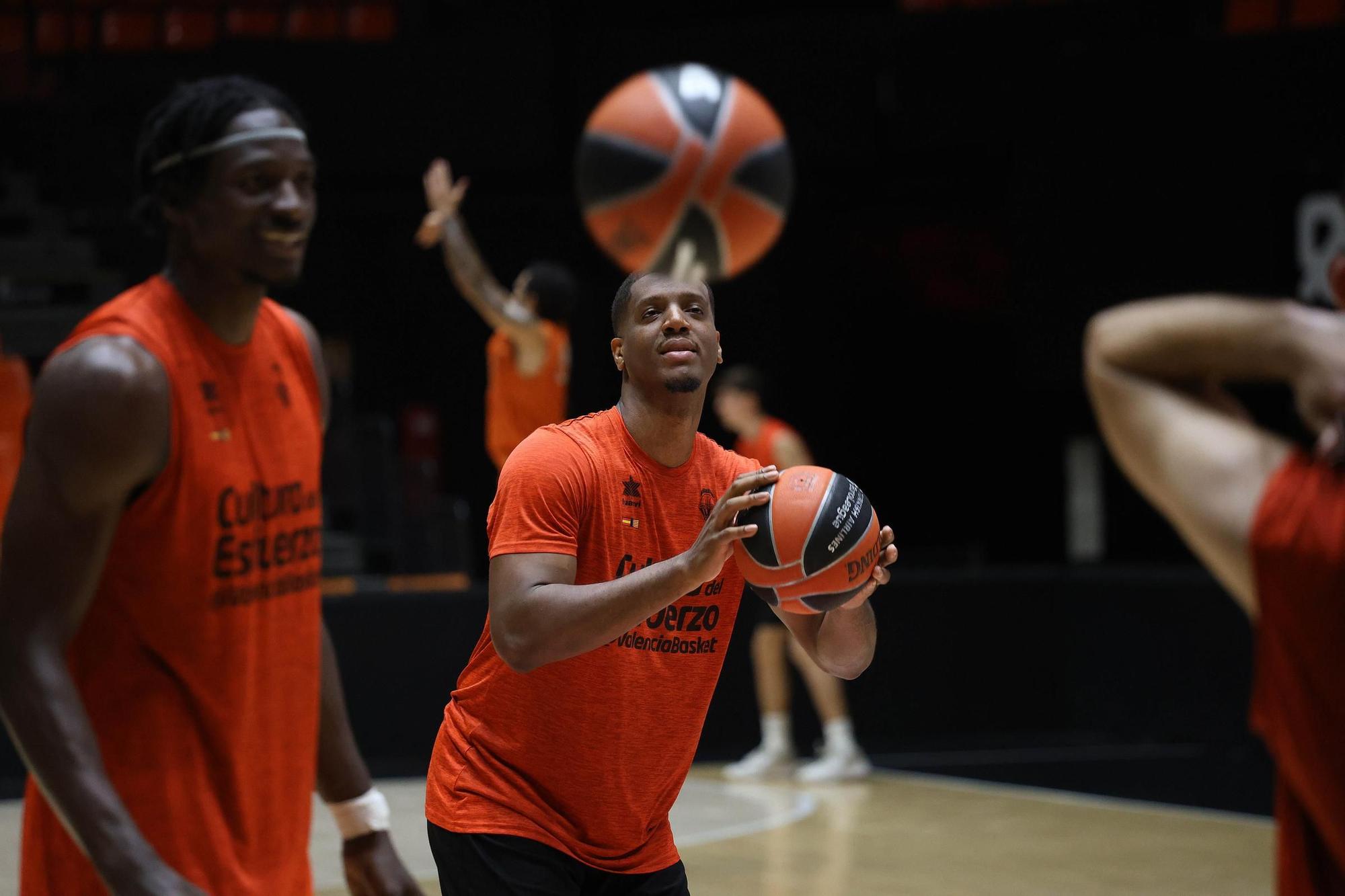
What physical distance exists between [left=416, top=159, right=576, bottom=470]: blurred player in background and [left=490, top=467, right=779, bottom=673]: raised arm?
3921 millimetres

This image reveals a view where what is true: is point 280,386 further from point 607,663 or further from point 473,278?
point 473,278

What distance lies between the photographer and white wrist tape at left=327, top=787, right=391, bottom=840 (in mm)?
2652

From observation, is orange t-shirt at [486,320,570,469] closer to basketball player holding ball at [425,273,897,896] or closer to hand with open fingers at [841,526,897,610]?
basketball player holding ball at [425,273,897,896]

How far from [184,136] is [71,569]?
0.67 metres

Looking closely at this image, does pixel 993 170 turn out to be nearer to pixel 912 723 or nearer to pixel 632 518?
pixel 912 723

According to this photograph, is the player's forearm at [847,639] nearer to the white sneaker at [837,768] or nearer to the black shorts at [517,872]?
the black shorts at [517,872]

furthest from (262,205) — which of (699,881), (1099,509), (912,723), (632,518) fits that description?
(1099,509)

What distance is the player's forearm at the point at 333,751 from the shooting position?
8.66ft

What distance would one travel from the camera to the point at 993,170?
12.4 meters

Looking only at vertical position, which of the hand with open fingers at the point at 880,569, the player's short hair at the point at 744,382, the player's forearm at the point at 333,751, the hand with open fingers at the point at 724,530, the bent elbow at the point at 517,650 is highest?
the hand with open fingers at the point at 724,530

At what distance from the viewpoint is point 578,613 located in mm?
2635

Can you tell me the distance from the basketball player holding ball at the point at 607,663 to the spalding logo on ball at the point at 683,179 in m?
3.08

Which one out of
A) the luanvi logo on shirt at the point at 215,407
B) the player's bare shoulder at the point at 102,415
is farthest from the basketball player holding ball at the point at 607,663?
the player's bare shoulder at the point at 102,415

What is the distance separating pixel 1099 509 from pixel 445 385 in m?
4.93
